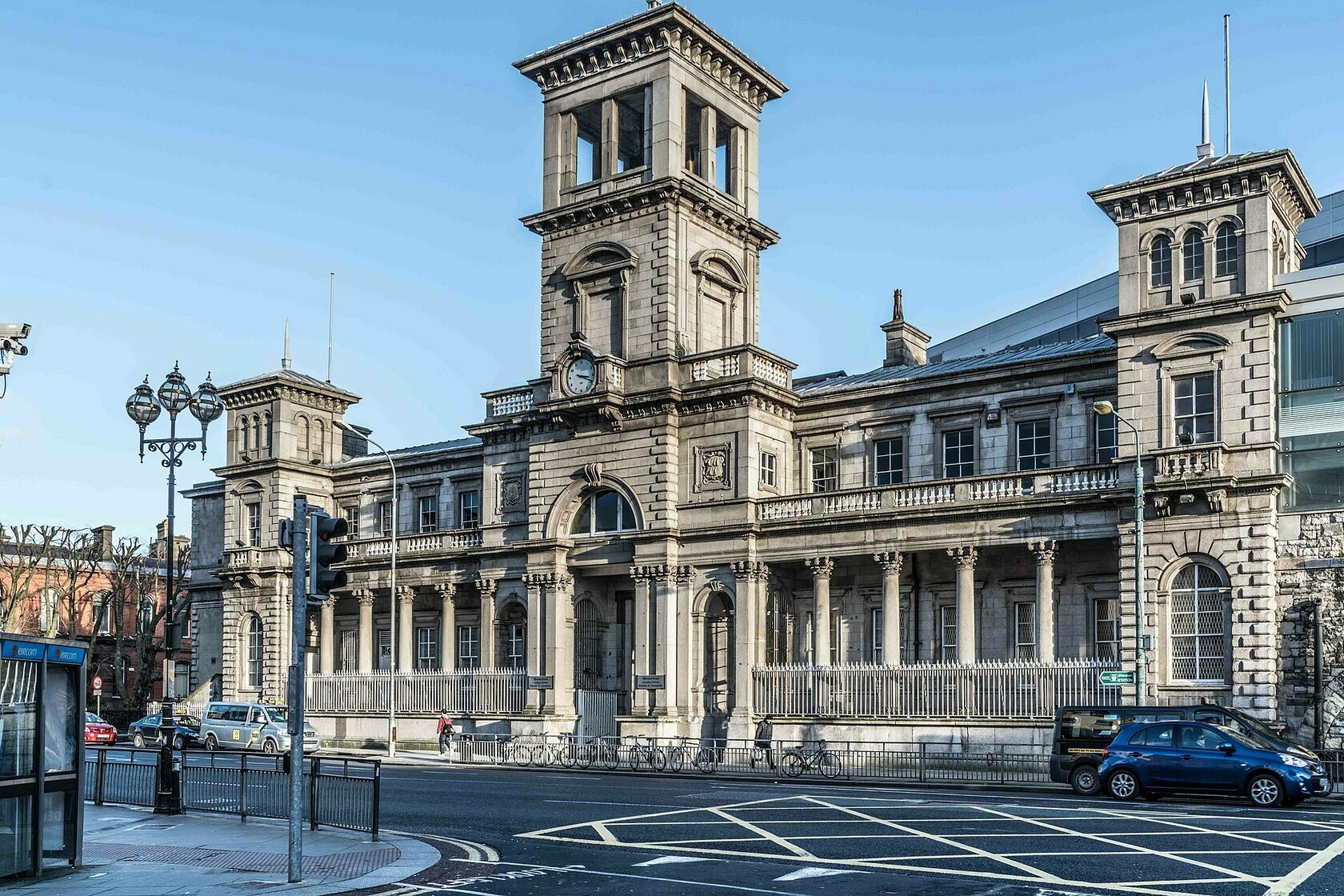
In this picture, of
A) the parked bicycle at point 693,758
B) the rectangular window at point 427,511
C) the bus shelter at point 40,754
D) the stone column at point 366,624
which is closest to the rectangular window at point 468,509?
the rectangular window at point 427,511

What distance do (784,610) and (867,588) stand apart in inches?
110

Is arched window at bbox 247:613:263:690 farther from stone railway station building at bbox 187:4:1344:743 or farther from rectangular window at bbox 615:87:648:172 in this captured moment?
rectangular window at bbox 615:87:648:172

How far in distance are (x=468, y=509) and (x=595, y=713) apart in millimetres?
12647

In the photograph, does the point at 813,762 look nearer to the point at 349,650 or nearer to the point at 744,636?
the point at 744,636

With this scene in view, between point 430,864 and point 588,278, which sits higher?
point 588,278

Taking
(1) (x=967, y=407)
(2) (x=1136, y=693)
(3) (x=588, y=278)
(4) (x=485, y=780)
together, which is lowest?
(4) (x=485, y=780)

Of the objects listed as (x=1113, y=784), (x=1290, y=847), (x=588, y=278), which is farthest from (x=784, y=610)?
(x=1290, y=847)

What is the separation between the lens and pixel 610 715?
49844 millimetres

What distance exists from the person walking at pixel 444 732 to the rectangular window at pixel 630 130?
64.8 ft

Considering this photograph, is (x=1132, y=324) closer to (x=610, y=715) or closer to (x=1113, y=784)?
(x=1113, y=784)

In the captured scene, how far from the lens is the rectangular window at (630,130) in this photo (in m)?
50.5

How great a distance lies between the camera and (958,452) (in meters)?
45.9

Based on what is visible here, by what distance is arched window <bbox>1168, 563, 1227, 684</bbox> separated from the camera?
123ft

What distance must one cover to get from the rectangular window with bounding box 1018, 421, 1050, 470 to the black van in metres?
14.3
